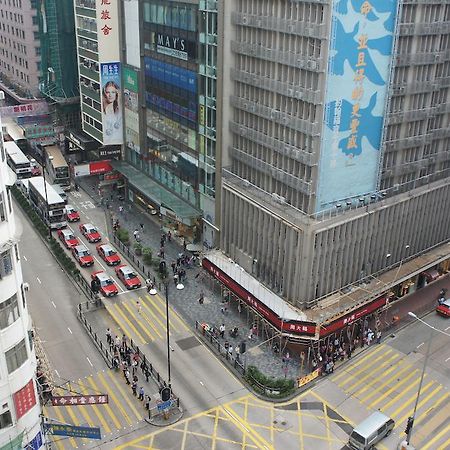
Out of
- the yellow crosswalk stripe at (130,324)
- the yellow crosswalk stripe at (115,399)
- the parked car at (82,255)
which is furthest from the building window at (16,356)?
the parked car at (82,255)

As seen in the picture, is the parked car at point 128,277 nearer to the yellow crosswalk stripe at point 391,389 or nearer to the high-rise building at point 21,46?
the yellow crosswalk stripe at point 391,389

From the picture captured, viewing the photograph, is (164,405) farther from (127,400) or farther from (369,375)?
(369,375)

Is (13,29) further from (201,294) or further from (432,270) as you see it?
(432,270)

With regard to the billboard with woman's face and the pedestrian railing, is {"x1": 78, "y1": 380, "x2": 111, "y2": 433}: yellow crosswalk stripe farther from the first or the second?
the billboard with woman's face

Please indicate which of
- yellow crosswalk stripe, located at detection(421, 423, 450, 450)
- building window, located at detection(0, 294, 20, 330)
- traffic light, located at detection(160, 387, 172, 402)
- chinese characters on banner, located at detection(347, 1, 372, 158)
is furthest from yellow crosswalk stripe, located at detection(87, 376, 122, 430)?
chinese characters on banner, located at detection(347, 1, 372, 158)

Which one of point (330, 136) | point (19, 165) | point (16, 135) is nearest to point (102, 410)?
point (330, 136)

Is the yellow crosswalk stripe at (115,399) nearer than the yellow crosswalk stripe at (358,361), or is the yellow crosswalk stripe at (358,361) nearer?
the yellow crosswalk stripe at (115,399)
